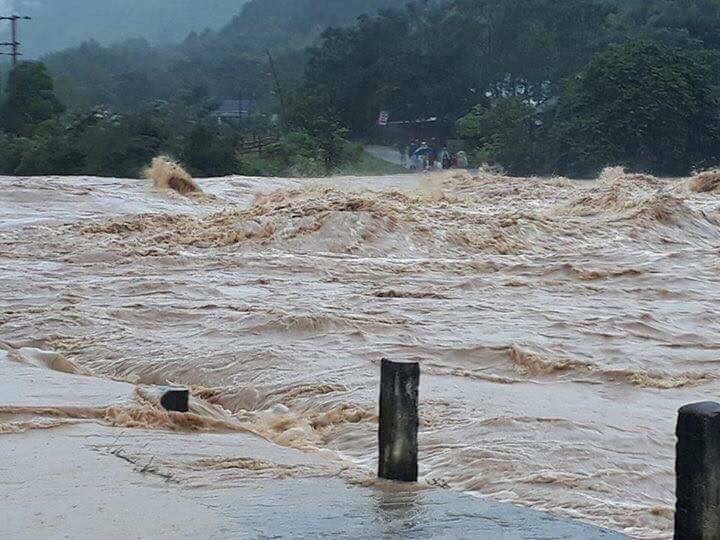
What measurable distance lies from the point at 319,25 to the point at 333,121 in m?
47.1

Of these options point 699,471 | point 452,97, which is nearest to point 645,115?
point 452,97

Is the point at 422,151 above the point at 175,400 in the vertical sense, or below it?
above

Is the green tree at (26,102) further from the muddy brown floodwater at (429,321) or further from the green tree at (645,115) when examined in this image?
the muddy brown floodwater at (429,321)

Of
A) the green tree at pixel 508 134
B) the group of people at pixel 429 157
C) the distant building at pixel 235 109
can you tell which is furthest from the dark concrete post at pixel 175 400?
the distant building at pixel 235 109

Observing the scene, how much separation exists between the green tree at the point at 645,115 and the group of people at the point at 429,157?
5654 mm

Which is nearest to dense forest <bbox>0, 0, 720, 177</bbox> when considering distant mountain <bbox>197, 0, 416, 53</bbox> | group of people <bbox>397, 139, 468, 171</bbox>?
group of people <bbox>397, 139, 468, 171</bbox>

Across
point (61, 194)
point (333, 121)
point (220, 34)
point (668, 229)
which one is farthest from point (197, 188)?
point (220, 34)

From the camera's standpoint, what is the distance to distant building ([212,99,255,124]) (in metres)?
58.5

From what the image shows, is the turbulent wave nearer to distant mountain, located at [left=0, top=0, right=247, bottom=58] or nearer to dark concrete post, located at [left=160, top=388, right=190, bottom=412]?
dark concrete post, located at [left=160, top=388, right=190, bottom=412]

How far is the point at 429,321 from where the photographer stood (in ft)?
35.6

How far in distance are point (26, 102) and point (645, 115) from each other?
19.9 metres

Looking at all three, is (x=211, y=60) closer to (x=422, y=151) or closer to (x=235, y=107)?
(x=235, y=107)

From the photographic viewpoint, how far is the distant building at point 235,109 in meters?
58.5

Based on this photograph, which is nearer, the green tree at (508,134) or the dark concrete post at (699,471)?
the dark concrete post at (699,471)
